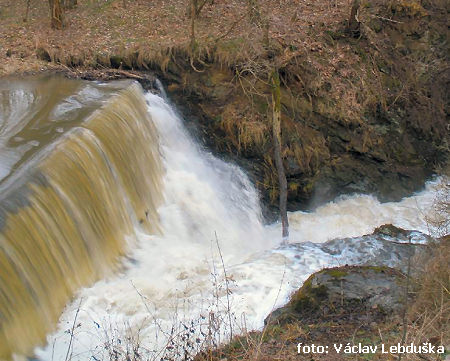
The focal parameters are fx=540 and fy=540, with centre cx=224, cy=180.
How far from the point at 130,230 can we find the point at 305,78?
5608 millimetres

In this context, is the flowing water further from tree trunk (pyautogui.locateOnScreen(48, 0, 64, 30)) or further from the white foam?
tree trunk (pyautogui.locateOnScreen(48, 0, 64, 30))

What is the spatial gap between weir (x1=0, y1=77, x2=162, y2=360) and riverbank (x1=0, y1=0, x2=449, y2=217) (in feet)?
5.52

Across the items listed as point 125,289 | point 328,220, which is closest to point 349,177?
point 328,220

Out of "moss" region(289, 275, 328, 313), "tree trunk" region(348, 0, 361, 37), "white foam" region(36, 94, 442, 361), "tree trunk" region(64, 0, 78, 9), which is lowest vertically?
"white foam" region(36, 94, 442, 361)

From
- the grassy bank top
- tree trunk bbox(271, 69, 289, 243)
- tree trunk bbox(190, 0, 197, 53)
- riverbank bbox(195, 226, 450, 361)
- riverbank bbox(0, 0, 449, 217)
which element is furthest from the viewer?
the grassy bank top

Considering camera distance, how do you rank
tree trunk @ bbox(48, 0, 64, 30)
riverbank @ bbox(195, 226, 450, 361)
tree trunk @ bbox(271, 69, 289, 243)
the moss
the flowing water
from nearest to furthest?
1. riverbank @ bbox(195, 226, 450, 361)
2. the flowing water
3. the moss
4. tree trunk @ bbox(271, 69, 289, 243)
5. tree trunk @ bbox(48, 0, 64, 30)

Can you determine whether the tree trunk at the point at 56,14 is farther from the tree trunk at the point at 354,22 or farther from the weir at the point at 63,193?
the tree trunk at the point at 354,22

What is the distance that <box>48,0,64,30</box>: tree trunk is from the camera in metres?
13.7

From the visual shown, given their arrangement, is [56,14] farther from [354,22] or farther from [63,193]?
[63,193]

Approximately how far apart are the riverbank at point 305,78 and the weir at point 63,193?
5.52 ft

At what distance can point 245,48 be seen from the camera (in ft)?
36.3

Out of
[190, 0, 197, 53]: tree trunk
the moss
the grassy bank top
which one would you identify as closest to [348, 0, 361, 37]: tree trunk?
the grassy bank top

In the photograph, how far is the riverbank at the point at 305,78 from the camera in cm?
1080

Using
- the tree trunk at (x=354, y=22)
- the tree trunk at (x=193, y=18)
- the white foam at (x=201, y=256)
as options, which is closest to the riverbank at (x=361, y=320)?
the white foam at (x=201, y=256)
